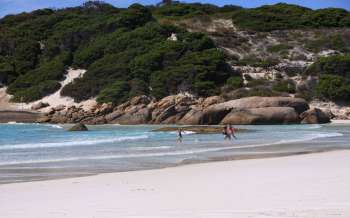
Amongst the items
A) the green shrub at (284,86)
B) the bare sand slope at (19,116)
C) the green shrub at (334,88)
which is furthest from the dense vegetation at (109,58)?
the green shrub at (334,88)

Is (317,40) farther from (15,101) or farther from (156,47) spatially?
(15,101)

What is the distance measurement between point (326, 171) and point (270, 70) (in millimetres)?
62478

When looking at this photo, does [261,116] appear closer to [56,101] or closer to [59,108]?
[59,108]

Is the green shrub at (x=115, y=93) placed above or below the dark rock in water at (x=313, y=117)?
above

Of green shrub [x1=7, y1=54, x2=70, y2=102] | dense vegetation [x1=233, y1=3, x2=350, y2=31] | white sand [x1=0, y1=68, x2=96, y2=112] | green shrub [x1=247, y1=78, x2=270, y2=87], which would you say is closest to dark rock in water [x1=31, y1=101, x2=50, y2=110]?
white sand [x1=0, y1=68, x2=96, y2=112]

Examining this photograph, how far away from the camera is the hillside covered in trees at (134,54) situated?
68000mm

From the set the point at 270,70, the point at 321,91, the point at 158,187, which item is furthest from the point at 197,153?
the point at 270,70

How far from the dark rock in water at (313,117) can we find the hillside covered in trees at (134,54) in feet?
34.7

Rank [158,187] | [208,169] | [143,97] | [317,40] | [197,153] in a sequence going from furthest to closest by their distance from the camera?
1. [317,40]
2. [143,97]
3. [197,153]
4. [208,169]
5. [158,187]

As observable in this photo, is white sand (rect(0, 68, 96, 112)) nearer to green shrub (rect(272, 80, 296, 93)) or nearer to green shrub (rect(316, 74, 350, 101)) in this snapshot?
green shrub (rect(272, 80, 296, 93))

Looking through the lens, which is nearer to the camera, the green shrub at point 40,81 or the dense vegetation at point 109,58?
the dense vegetation at point 109,58

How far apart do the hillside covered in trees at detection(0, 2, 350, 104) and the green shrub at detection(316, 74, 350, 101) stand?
4.3 inches

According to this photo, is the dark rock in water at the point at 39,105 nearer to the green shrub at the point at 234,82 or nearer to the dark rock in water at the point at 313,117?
the green shrub at the point at 234,82

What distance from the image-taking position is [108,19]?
302 feet
